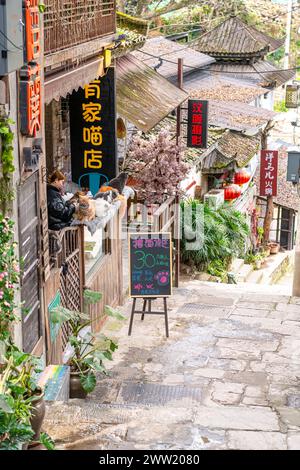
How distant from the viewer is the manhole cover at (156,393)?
11016mm

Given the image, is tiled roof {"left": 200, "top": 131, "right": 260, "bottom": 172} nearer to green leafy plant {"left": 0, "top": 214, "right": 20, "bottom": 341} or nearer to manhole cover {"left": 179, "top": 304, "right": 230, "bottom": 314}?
manhole cover {"left": 179, "top": 304, "right": 230, "bottom": 314}

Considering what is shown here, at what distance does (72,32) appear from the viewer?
1157 cm

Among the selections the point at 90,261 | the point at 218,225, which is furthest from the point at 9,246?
the point at 218,225

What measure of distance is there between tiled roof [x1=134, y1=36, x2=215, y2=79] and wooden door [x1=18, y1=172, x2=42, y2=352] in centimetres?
1784

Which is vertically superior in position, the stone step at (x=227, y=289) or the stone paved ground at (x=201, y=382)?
the stone paved ground at (x=201, y=382)

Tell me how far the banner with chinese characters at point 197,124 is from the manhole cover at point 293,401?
1010 cm

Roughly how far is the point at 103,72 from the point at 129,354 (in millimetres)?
4978

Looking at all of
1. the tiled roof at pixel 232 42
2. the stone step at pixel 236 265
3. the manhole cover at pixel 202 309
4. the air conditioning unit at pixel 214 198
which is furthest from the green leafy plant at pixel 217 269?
the tiled roof at pixel 232 42

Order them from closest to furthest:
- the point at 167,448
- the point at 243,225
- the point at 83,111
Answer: the point at 167,448, the point at 83,111, the point at 243,225

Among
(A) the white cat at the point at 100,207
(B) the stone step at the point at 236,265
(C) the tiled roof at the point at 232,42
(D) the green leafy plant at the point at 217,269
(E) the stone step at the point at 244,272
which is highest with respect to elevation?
Answer: (A) the white cat at the point at 100,207

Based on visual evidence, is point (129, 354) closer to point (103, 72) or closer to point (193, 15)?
point (103, 72)

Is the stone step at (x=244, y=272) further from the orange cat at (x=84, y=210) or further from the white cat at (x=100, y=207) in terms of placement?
the orange cat at (x=84, y=210)

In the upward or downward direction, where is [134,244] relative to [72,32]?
downward

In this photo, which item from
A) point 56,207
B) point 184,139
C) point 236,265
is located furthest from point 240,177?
point 56,207
